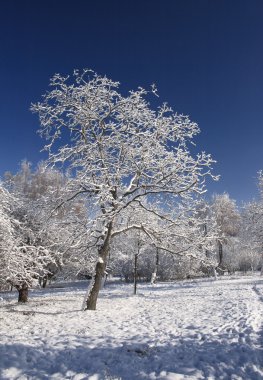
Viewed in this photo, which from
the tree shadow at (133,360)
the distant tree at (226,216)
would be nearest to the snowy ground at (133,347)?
the tree shadow at (133,360)

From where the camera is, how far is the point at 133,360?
877cm

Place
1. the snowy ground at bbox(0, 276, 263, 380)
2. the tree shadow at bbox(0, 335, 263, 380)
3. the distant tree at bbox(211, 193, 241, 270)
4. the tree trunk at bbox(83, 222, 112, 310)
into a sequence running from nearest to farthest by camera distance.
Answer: the tree shadow at bbox(0, 335, 263, 380)
the snowy ground at bbox(0, 276, 263, 380)
the tree trunk at bbox(83, 222, 112, 310)
the distant tree at bbox(211, 193, 241, 270)

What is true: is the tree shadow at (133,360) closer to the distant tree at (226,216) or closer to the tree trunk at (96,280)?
the tree trunk at (96,280)

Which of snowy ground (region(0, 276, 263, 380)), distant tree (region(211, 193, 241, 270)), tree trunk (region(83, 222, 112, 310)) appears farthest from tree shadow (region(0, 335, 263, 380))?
distant tree (region(211, 193, 241, 270))

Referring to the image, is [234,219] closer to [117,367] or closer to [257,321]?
[257,321]

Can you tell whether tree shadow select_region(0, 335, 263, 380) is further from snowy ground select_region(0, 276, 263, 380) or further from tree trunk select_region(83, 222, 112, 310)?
tree trunk select_region(83, 222, 112, 310)

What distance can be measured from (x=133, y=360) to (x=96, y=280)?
8701mm

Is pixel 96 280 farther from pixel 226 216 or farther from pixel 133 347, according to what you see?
pixel 226 216

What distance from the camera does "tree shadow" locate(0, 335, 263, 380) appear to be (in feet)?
25.7

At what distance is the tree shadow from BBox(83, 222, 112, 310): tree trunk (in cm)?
664

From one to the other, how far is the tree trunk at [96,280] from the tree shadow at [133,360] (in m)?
6.64

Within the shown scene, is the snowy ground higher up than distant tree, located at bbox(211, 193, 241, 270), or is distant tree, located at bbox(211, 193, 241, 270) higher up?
distant tree, located at bbox(211, 193, 241, 270)

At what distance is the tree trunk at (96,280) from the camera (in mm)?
17109

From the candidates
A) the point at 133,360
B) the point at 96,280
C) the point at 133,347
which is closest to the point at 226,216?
the point at 96,280
